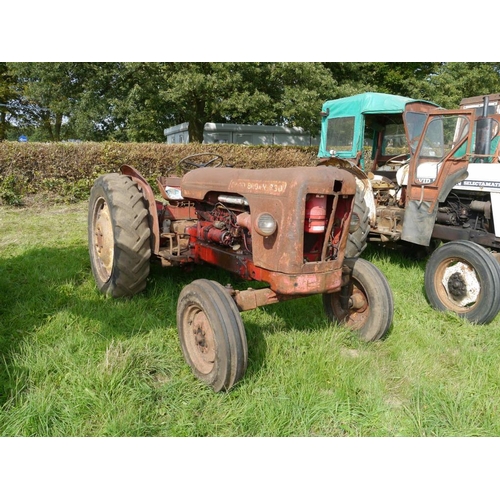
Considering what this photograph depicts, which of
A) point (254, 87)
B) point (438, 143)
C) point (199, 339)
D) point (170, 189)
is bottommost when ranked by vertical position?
point (199, 339)

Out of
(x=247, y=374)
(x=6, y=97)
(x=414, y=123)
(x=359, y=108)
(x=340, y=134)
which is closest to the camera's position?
(x=247, y=374)

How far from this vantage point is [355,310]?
329cm

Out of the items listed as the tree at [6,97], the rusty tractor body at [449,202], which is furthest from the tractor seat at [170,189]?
the tree at [6,97]

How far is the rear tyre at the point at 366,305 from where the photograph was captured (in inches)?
119

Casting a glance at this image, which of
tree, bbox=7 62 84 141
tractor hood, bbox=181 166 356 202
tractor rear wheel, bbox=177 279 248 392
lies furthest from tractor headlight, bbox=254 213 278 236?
tree, bbox=7 62 84 141

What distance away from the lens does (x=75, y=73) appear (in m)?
15.4

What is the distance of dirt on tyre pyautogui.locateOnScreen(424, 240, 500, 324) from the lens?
3.59 m

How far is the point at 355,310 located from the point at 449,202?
2457 mm

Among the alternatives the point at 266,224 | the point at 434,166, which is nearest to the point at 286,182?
the point at 266,224

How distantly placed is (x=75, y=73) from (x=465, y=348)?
54.5ft

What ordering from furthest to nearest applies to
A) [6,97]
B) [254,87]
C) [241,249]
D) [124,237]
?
[6,97], [254,87], [124,237], [241,249]

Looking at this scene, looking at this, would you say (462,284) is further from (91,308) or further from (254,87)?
(254,87)

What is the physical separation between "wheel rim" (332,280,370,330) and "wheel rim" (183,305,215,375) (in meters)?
1.24

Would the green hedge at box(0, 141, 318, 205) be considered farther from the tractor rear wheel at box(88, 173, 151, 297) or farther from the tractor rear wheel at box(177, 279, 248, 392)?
the tractor rear wheel at box(177, 279, 248, 392)
